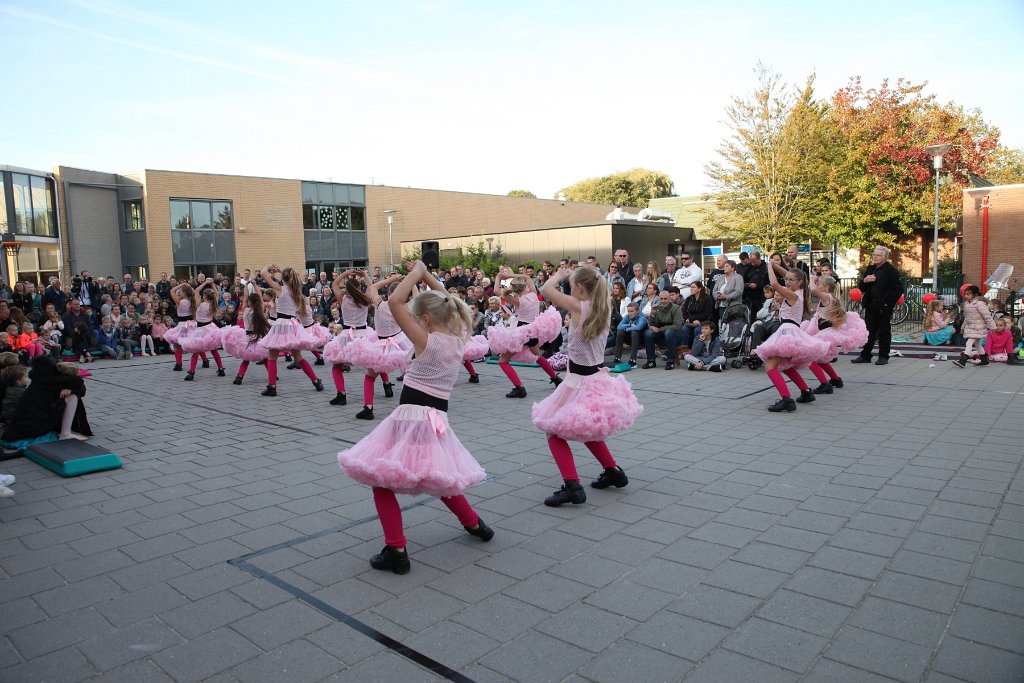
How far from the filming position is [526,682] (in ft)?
9.70

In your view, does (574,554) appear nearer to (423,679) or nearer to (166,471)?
(423,679)

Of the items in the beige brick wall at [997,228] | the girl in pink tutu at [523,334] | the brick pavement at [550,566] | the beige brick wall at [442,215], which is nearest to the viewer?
the brick pavement at [550,566]

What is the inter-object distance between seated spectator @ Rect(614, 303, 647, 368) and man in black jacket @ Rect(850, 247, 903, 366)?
13.2 feet

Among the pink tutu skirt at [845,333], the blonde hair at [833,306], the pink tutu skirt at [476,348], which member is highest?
the blonde hair at [833,306]

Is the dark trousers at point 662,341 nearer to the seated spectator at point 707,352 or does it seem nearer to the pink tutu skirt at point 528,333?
the seated spectator at point 707,352

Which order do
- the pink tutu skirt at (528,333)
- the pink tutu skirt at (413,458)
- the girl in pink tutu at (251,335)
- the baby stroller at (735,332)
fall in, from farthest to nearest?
1. the baby stroller at (735,332)
2. the girl in pink tutu at (251,335)
3. the pink tutu skirt at (528,333)
4. the pink tutu skirt at (413,458)

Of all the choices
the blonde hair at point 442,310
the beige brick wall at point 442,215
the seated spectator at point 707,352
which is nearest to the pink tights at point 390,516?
the blonde hair at point 442,310

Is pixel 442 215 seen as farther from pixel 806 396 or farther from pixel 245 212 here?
pixel 806 396

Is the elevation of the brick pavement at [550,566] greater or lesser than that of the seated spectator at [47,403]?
lesser

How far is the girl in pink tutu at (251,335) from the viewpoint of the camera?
11.1 meters

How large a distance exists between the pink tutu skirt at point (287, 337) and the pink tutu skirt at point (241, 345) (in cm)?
43

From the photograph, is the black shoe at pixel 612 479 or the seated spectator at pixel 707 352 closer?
the black shoe at pixel 612 479

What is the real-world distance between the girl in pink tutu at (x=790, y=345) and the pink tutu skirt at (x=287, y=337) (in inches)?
268

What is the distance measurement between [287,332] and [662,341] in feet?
23.0
